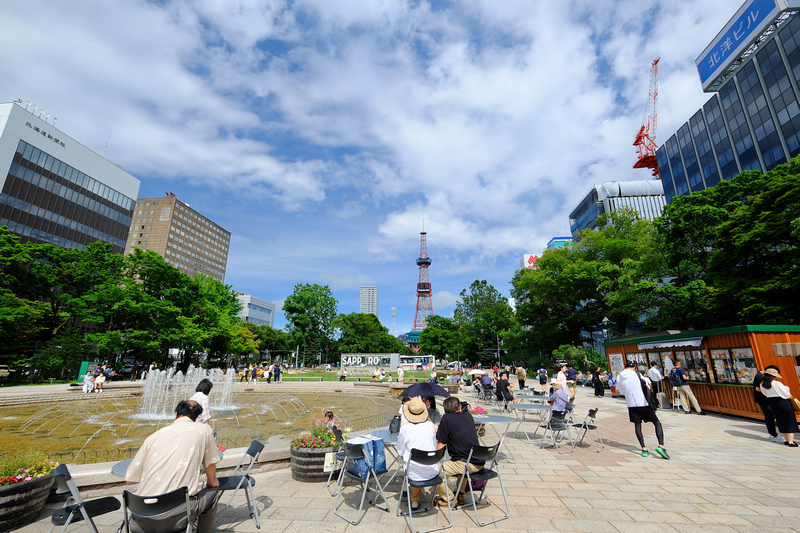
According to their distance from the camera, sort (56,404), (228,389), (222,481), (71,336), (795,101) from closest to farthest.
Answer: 1. (222,481)
2. (56,404)
3. (228,389)
4. (71,336)
5. (795,101)

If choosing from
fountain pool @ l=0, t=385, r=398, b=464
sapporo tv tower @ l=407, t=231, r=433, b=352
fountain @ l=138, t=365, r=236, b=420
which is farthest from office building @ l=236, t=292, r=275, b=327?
fountain pool @ l=0, t=385, r=398, b=464

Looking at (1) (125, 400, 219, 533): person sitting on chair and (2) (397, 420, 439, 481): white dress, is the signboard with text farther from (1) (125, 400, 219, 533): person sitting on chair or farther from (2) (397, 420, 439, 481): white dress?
(1) (125, 400, 219, 533): person sitting on chair

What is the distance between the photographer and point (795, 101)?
3656 cm

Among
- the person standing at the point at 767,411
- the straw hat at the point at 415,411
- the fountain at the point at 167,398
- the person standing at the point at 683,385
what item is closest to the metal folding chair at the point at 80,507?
the straw hat at the point at 415,411

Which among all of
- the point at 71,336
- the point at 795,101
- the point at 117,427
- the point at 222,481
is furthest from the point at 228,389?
the point at 795,101

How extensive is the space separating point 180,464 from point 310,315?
162 feet

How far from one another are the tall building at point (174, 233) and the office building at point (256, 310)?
1431 cm

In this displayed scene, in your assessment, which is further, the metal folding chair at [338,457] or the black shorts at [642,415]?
the black shorts at [642,415]

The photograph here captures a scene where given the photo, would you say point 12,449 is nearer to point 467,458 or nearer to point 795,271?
point 467,458

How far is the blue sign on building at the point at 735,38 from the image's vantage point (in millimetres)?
40812

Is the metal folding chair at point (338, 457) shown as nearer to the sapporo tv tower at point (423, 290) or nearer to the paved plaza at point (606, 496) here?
the paved plaza at point (606, 496)

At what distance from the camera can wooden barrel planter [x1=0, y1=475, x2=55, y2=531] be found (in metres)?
3.86

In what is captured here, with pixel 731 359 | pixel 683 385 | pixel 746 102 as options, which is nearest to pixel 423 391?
pixel 731 359

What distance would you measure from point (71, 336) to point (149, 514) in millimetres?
32471
